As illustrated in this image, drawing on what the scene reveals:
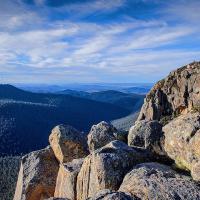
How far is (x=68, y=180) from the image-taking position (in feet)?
122

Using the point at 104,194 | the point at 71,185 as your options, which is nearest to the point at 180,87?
the point at 71,185

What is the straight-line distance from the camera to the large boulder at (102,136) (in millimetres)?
44056

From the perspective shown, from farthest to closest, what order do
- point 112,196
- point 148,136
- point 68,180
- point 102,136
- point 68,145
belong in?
1. point 68,145
2. point 102,136
3. point 148,136
4. point 68,180
5. point 112,196

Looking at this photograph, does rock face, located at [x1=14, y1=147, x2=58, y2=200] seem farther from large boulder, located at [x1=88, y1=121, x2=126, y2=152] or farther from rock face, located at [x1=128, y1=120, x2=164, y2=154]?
rock face, located at [x1=128, y1=120, x2=164, y2=154]

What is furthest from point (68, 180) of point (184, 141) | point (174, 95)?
point (174, 95)

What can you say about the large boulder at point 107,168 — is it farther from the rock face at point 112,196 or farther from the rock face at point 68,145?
the rock face at point 68,145

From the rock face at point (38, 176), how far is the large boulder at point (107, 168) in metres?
16.5

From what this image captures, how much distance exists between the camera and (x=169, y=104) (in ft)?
152

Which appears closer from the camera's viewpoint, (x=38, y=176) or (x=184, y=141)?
(x=184, y=141)

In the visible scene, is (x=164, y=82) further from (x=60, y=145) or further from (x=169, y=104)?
(x=60, y=145)

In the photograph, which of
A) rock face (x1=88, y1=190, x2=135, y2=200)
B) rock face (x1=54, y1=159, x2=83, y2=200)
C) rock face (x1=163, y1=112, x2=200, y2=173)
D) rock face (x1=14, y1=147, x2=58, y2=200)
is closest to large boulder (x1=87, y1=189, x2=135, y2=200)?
rock face (x1=88, y1=190, x2=135, y2=200)

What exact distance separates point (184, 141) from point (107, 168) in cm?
662

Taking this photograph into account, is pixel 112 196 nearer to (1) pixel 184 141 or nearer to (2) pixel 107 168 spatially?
(2) pixel 107 168

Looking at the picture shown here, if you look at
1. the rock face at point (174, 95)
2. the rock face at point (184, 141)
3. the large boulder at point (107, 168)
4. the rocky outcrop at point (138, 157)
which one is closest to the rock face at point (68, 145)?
the rocky outcrop at point (138, 157)
